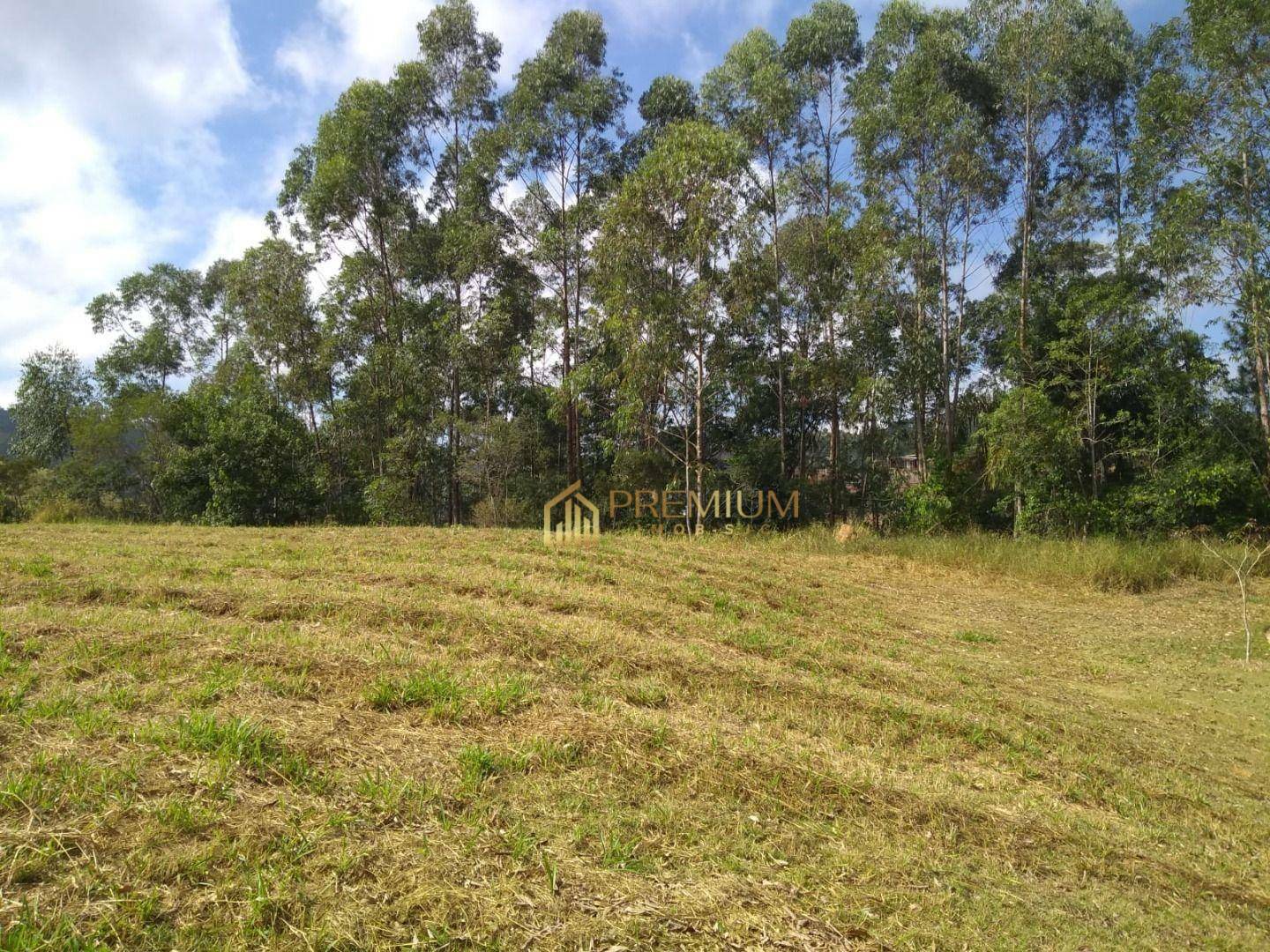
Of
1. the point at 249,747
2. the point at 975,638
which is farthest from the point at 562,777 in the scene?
the point at 975,638

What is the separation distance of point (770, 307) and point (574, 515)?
773 centimetres

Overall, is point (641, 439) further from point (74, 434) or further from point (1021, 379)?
point (74, 434)

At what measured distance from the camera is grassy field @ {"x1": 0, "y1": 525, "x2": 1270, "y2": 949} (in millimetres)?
2287

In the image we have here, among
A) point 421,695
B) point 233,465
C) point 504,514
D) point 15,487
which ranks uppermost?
point 233,465

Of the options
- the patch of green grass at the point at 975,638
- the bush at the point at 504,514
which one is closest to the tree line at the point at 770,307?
the bush at the point at 504,514

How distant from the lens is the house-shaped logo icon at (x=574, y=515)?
13.8 meters


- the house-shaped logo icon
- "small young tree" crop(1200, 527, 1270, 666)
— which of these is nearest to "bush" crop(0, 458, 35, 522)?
the house-shaped logo icon

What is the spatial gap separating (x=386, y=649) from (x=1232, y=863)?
469 cm

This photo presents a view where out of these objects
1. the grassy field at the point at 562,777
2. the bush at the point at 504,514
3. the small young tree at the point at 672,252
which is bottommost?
the grassy field at the point at 562,777

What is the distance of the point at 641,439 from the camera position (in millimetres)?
17953

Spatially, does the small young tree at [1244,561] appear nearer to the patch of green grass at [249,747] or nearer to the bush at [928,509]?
the bush at [928,509]

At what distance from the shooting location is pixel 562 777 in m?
3.16

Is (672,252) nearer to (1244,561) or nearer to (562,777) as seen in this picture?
(1244,561)

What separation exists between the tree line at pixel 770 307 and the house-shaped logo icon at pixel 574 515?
115 cm
